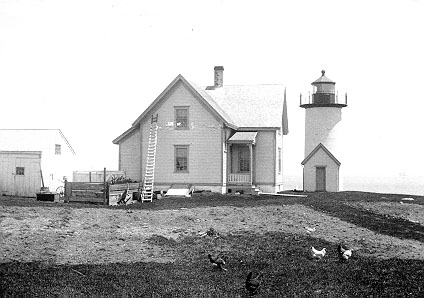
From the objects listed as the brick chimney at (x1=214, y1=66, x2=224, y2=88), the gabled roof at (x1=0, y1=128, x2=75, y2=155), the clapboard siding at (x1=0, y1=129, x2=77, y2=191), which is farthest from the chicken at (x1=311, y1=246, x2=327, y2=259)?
the brick chimney at (x1=214, y1=66, x2=224, y2=88)

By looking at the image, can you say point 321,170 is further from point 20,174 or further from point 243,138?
point 20,174

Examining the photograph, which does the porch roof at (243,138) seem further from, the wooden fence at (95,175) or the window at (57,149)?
the window at (57,149)

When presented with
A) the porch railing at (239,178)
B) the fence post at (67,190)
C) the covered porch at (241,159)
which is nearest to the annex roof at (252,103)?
the covered porch at (241,159)

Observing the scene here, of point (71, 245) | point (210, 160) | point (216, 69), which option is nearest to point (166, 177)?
point (210, 160)

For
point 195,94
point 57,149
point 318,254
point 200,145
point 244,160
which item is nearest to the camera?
point 318,254

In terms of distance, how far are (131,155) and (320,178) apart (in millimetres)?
13745

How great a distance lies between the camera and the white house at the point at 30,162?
1423 inches

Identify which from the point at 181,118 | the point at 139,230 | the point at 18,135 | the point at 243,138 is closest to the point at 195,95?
the point at 181,118

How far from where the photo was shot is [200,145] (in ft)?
113

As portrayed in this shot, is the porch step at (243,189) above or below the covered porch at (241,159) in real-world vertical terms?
below

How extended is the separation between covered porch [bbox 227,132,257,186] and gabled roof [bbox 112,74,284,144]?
0.93m

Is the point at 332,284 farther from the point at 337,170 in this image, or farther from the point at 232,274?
the point at 337,170

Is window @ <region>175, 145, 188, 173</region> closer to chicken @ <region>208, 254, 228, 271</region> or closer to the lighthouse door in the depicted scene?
the lighthouse door

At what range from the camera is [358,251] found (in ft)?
57.8
